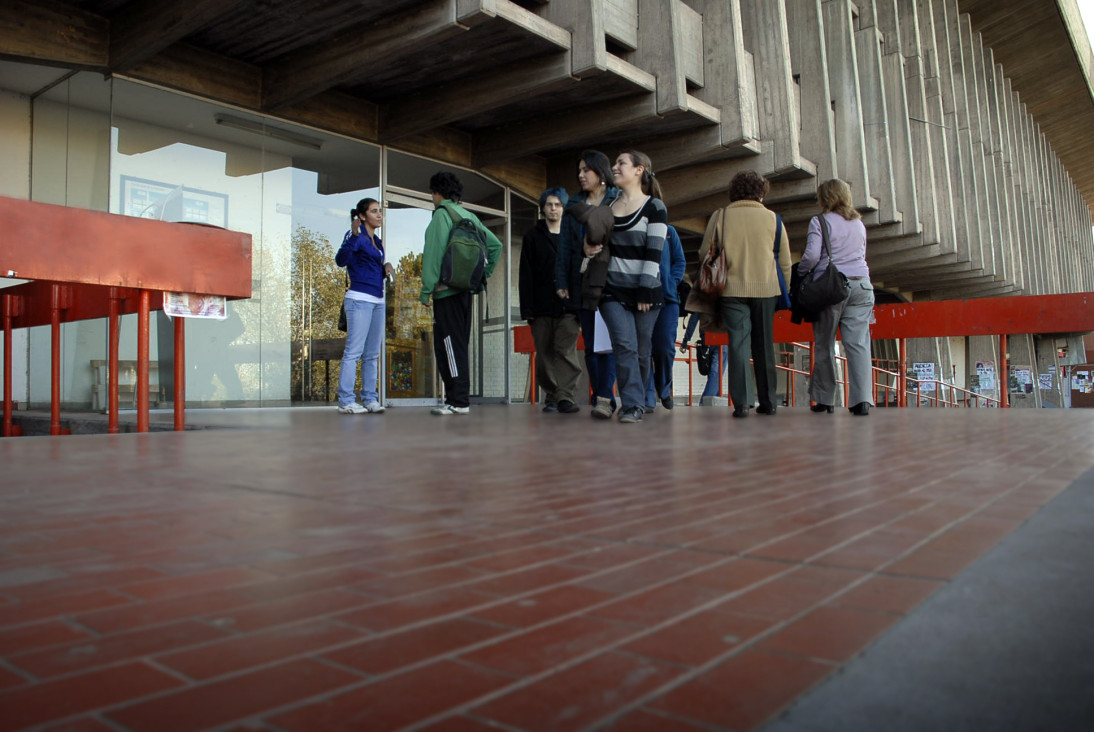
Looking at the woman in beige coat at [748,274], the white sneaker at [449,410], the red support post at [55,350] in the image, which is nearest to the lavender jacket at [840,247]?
the woman in beige coat at [748,274]

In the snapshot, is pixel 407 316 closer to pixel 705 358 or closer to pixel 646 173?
pixel 705 358

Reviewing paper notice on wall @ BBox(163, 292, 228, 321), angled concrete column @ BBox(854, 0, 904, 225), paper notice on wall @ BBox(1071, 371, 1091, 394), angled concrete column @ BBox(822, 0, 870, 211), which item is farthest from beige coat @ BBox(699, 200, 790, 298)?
paper notice on wall @ BBox(1071, 371, 1091, 394)

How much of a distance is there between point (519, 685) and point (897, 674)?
1.37 feet

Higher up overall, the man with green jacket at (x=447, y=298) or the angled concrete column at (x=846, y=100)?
the angled concrete column at (x=846, y=100)

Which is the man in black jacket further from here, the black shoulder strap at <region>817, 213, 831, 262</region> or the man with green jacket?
the black shoulder strap at <region>817, 213, 831, 262</region>

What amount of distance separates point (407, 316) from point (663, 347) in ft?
17.6

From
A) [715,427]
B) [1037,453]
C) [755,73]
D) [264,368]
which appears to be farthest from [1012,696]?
[755,73]

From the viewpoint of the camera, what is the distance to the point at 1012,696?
905 mm

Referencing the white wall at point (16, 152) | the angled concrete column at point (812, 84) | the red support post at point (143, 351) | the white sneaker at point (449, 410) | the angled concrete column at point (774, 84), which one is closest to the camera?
the red support post at point (143, 351)

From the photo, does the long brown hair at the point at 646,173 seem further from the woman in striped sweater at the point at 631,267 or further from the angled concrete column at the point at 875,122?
the angled concrete column at the point at 875,122

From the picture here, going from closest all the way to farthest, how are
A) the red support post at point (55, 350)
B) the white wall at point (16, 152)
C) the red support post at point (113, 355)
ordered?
the red support post at point (113, 355)
the red support post at point (55, 350)
the white wall at point (16, 152)

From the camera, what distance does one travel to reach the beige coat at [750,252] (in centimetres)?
664

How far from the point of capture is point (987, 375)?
99.5 feet

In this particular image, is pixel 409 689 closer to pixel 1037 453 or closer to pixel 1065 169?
pixel 1037 453
